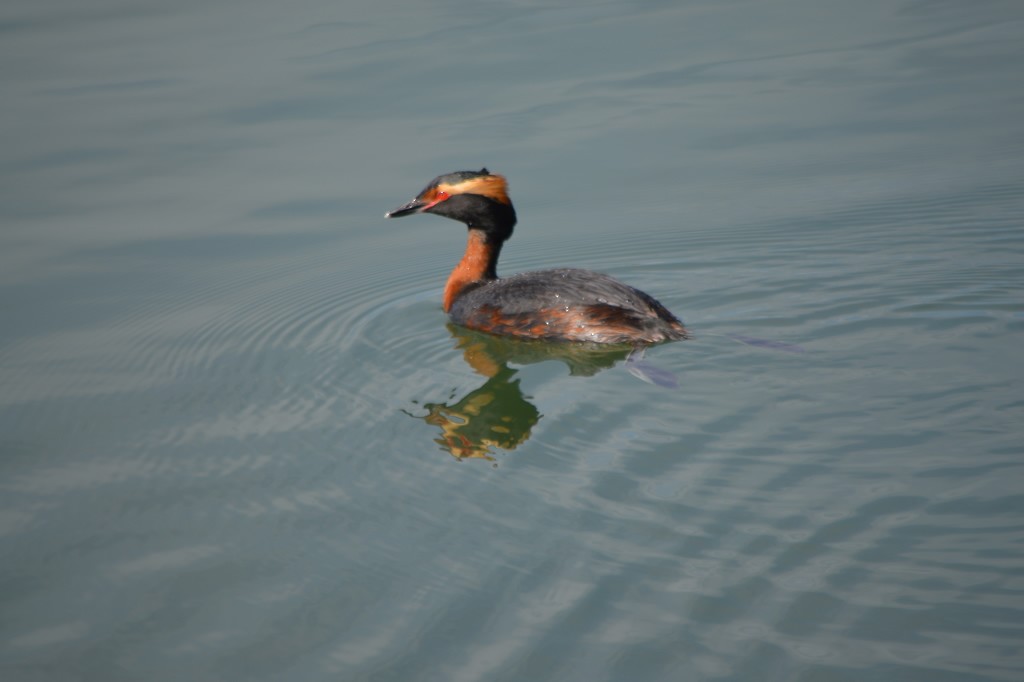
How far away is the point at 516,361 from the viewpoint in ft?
23.3

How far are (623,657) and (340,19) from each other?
11.4m

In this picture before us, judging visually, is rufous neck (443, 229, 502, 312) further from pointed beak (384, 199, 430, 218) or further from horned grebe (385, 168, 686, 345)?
pointed beak (384, 199, 430, 218)

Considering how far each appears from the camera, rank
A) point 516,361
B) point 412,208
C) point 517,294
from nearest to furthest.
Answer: point 516,361
point 517,294
point 412,208

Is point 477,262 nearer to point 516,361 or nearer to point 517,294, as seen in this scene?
point 517,294

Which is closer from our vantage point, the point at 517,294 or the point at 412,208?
the point at 517,294

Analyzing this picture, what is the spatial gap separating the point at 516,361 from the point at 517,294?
1.79 feet

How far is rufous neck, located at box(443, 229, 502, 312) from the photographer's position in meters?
8.09

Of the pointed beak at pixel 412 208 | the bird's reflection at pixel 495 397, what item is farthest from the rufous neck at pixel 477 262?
the bird's reflection at pixel 495 397

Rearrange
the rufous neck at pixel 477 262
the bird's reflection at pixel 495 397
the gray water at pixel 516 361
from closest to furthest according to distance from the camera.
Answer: the gray water at pixel 516 361 → the bird's reflection at pixel 495 397 → the rufous neck at pixel 477 262

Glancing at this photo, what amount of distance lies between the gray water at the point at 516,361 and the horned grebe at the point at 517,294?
194 millimetres

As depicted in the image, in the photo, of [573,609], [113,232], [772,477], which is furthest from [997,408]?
[113,232]

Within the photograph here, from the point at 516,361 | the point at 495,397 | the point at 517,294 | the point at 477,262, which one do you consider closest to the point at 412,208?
the point at 477,262

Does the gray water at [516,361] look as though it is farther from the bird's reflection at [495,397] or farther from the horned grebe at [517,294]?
the horned grebe at [517,294]

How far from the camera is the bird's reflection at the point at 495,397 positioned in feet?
19.6
